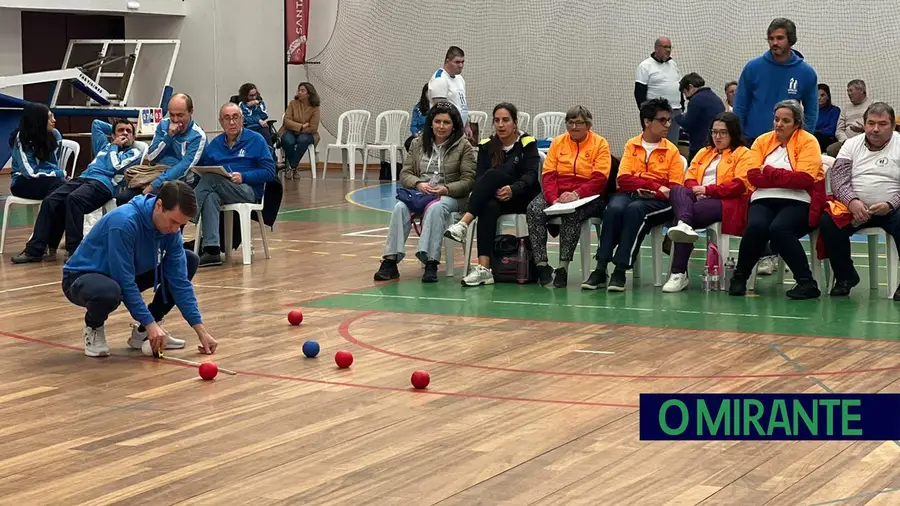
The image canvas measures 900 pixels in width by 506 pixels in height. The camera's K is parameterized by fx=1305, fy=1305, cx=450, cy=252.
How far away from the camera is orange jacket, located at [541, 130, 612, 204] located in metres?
8.27

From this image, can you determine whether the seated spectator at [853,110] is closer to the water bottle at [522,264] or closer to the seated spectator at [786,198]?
the seated spectator at [786,198]

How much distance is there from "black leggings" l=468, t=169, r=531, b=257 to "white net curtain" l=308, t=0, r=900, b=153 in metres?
8.31

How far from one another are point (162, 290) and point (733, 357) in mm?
2618

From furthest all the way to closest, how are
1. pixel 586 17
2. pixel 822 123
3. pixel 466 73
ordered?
pixel 466 73 → pixel 586 17 → pixel 822 123

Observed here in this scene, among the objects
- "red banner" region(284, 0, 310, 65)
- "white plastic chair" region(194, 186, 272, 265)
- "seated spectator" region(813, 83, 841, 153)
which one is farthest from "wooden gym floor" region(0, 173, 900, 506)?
"red banner" region(284, 0, 310, 65)

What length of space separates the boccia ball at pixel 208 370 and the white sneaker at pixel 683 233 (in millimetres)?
3394

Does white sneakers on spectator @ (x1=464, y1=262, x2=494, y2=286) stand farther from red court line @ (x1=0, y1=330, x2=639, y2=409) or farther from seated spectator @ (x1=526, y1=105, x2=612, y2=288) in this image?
red court line @ (x1=0, y1=330, x2=639, y2=409)

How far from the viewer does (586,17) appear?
17172mm

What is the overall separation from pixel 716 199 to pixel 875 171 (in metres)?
0.96

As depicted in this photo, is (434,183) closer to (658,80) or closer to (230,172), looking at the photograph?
(230,172)

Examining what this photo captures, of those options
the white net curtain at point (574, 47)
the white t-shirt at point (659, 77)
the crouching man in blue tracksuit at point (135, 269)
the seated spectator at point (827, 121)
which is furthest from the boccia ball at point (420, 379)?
the white net curtain at point (574, 47)

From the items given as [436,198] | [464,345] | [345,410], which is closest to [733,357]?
[464,345]

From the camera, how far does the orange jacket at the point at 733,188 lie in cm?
796

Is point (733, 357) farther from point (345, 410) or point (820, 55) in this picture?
point (820, 55)
